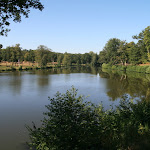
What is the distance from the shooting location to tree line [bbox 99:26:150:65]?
→ 58787mm

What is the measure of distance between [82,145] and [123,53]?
2983 inches

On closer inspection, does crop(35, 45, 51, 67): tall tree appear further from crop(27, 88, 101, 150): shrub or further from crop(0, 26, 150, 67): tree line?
crop(27, 88, 101, 150): shrub

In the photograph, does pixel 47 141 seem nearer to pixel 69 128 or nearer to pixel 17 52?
pixel 69 128

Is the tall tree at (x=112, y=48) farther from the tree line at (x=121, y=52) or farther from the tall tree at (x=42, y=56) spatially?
the tall tree at (x=42, y=56)

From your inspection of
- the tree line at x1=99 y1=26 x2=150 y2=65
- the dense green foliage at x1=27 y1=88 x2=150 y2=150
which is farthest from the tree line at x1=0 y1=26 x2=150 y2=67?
the dense green foliage at x1=27 y1=88 x2=150 y2=150

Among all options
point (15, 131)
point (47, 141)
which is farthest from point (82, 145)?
point (15, 131)

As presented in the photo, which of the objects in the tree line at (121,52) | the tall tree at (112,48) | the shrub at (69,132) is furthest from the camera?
the tall tree at (112,48)

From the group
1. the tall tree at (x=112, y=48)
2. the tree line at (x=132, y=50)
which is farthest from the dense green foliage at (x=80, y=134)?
the tall tree at (x=112, y=48)

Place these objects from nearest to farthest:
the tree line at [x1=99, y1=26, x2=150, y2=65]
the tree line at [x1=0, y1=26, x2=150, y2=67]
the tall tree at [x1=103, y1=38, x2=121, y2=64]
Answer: the tree line at [x1=99, y1=26, x2=150, y2=65], the tree line at [x1=0, y1=26, x2=150, y2=67], the tall tree at [x1=103, y1=38, x2=121, y2=64]

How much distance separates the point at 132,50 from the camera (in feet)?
222

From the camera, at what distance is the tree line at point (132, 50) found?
2314 inches

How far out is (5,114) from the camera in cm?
1266

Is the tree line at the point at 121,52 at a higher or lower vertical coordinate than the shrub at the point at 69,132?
higher

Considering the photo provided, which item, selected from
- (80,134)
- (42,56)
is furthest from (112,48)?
(80,134)
